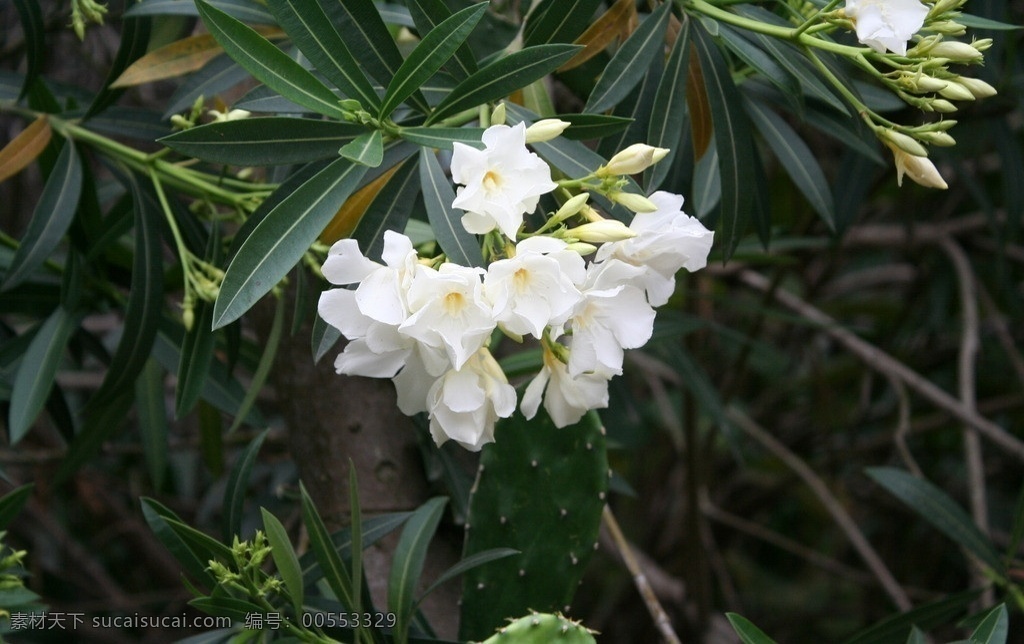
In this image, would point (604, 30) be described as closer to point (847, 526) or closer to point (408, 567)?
point (408, 567)

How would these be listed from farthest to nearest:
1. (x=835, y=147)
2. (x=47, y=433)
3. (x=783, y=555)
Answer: (x=783, y=555) → (x=835, y=147) → (x=47, y=433)

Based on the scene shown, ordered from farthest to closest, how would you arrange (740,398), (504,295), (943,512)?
(740,398) → (943,512) → (504,295)

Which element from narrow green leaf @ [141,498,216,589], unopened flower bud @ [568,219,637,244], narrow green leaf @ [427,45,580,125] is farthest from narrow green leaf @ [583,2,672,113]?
narrow green leaf @ [141,498,216,589]

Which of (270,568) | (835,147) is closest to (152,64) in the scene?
(270,568)

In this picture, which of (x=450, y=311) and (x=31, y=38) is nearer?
(x=450, y=311)

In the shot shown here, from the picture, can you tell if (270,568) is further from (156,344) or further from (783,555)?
(783,555)

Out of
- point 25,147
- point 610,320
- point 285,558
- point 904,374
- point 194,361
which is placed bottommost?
point 904,374

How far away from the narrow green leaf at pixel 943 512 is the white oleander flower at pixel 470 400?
2.80 feet

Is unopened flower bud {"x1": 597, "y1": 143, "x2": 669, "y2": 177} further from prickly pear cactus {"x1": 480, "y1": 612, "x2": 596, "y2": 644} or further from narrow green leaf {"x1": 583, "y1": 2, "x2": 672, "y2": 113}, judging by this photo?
prickly pear cactus {"x1": 480, "y1": 612, "x2": 596, "y2": 644}

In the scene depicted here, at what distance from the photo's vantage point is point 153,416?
1.52m

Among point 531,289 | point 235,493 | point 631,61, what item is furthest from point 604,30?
point 235,493

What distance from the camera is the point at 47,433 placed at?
233 cm

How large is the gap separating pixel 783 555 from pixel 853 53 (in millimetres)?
2619

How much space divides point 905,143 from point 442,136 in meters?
0.43
